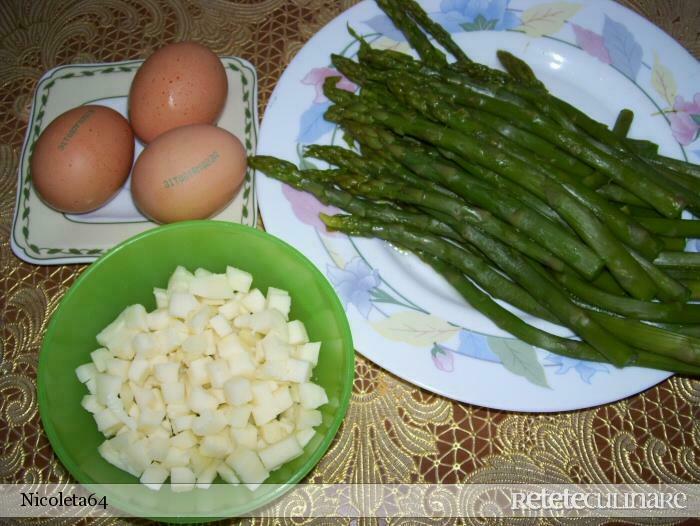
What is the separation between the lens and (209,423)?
4.44ft

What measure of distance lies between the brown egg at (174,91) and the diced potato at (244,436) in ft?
3.32

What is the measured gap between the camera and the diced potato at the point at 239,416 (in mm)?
1382

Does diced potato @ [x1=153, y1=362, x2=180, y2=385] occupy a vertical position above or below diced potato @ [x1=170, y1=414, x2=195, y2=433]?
above

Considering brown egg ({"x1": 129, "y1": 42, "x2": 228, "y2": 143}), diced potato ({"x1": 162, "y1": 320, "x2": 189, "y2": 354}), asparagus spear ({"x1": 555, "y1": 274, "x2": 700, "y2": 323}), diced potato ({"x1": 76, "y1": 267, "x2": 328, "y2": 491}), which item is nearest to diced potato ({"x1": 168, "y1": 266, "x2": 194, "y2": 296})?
diced potato ({"x1": 76, "y1": 267, "x2": 328, "y2": 491})

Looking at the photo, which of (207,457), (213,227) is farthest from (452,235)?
(207,457)

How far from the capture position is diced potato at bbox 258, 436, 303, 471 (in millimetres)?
1360

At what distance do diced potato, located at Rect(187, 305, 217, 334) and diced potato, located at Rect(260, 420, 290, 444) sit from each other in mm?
300

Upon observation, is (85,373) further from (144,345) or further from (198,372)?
(198,372)

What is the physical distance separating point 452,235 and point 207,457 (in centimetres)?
90

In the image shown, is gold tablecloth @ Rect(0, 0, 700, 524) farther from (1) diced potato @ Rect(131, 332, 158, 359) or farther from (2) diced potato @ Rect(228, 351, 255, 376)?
(1) diced potato @ Rect(131, 332, 158, 359)

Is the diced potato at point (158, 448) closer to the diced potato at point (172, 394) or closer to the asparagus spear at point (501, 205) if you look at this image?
the diced potato at point (172, 394)

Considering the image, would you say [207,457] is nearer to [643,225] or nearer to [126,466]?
[126,466]

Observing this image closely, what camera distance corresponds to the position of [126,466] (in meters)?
1.40

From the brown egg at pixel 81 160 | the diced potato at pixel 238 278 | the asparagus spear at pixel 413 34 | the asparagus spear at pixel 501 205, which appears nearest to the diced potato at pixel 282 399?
the diced potato at pixel 238 278
